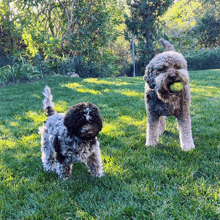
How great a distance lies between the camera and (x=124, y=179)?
9.38ft

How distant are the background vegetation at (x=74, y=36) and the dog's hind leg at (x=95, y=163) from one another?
1055 centimetres

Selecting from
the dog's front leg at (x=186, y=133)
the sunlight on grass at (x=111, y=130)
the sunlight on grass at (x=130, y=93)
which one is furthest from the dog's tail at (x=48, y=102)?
the sunlight on grass at (x=130, y=93)

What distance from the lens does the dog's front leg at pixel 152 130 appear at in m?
3.65

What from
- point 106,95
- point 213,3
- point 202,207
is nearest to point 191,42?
point 213,3

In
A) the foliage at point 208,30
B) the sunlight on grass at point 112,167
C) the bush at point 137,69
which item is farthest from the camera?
the foliage at point 208,30

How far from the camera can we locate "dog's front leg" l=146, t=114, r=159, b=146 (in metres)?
3.65

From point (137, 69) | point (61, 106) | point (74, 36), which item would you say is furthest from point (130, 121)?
point (137, 69)

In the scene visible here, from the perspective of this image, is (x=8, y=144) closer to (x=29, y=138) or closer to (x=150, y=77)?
(x=29, y=138)

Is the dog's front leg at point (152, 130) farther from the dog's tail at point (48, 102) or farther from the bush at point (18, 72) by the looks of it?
the bush at point (18, 72)

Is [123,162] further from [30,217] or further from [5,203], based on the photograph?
[5,203]

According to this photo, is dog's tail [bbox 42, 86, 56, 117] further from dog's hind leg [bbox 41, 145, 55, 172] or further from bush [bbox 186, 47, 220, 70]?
bush [bbox 186, 47, 220, 70]

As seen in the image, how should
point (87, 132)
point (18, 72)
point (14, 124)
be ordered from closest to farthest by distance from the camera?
1. point (87, 132)
2. point (14, 124)
3. point (18, 72)

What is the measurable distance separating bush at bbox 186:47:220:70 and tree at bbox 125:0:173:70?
365 centimetres

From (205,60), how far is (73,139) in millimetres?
18027
